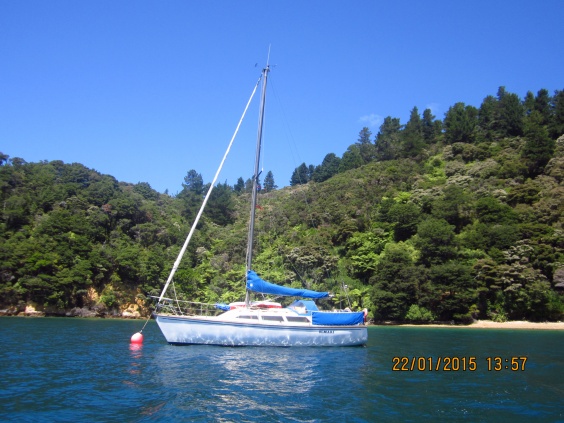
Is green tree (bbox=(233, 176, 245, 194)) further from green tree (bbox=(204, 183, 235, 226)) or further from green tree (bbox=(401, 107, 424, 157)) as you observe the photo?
green tree (bbox=(401, 107, 424, 157))

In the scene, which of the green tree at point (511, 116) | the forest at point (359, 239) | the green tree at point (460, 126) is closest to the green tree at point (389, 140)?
the forest at point (359, 239)

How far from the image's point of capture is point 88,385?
14539 mm

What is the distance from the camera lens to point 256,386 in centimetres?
1516

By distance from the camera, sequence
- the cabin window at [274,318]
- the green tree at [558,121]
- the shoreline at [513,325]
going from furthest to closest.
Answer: the green tree at [558,121]
the shoreline at [513,325]
the cabin window at [274,318]

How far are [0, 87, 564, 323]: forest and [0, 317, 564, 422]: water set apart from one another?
25.2 m

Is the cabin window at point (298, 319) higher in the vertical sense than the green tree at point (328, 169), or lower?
lower

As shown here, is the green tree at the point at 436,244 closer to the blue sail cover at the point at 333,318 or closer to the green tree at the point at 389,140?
the blue sail cover at the point at 333,318

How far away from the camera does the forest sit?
47.8m

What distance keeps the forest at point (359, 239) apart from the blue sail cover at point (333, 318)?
68.2 ft

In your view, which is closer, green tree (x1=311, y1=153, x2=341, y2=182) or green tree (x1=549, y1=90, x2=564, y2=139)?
green tree (x1=549, y1=90, x2=564, y2=139)

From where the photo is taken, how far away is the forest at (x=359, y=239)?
4775cm

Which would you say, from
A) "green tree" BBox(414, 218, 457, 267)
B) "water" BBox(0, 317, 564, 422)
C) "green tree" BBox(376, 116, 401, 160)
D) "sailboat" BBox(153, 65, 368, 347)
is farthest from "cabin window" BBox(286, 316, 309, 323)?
"green tree" BBox(376, 116, 401, 160)

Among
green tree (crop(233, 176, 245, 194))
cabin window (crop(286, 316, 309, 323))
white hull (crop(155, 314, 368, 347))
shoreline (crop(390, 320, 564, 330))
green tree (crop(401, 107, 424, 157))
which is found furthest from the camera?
green tree (crop(233, 176, 245, 194))

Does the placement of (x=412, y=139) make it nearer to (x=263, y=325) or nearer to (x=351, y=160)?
(x=351, y=160)
